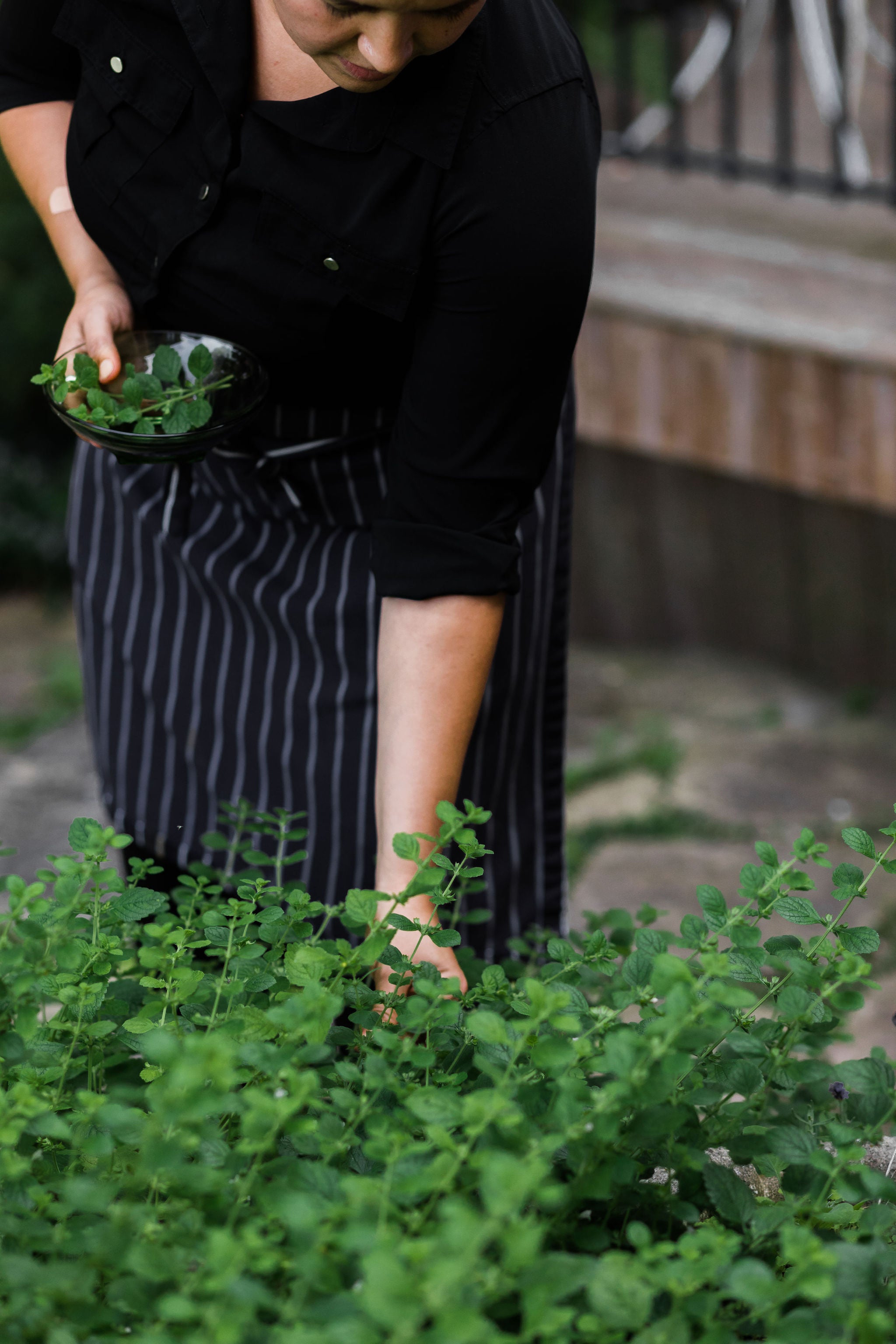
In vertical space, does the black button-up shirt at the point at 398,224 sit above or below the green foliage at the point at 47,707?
above

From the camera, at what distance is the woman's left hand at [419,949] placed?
109 centimetres

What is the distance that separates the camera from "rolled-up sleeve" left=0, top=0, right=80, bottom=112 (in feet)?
4.86

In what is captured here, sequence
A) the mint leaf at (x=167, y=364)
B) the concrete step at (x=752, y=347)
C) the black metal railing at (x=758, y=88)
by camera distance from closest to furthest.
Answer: the mint leaf at (x=167, y=364), the concrete step at (x=752, y=347), the black metal railing at (x=758, y=88)

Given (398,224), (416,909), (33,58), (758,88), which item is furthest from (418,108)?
(758,88)

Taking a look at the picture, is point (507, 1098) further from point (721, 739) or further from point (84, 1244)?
point (721, 739)

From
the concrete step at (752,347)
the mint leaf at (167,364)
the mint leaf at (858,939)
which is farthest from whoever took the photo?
the concrete step at (752,347)

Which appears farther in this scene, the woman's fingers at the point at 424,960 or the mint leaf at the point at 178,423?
the mint leaf at the point at 178,423

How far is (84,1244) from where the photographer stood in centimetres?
71

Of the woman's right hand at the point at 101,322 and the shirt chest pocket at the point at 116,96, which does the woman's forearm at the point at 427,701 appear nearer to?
the woman's right hand at the point at 101,322

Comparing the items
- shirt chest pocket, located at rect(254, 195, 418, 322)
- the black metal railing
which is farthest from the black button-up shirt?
the black metal railing

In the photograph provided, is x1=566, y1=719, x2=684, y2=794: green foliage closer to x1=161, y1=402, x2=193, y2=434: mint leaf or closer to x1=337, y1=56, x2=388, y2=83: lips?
x1=161, y1=402, x2=193, y2=434: mint leaf

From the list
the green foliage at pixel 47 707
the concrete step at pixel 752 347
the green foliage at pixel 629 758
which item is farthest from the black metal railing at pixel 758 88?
the green foliage at pixel 47 707

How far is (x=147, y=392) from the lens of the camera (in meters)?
1.37

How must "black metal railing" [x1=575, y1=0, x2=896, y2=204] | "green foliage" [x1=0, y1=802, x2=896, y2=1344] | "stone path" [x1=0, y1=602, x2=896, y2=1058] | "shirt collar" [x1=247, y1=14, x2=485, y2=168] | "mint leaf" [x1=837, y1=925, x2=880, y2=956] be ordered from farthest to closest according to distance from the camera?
"black metal railing" [x1=575, y1=0, x2=896, y2=204] < "stone path" [x1=0, y1=602, x2=896, y2=1058] < "shirt collar" [x1=247, y1=14, x2=485, y2=168] < "mint leaf" [x1=837, y1=925, x2=880, y2=956] < "green foliage" [x1=0, y1=802, x2=896, y2=1344]
